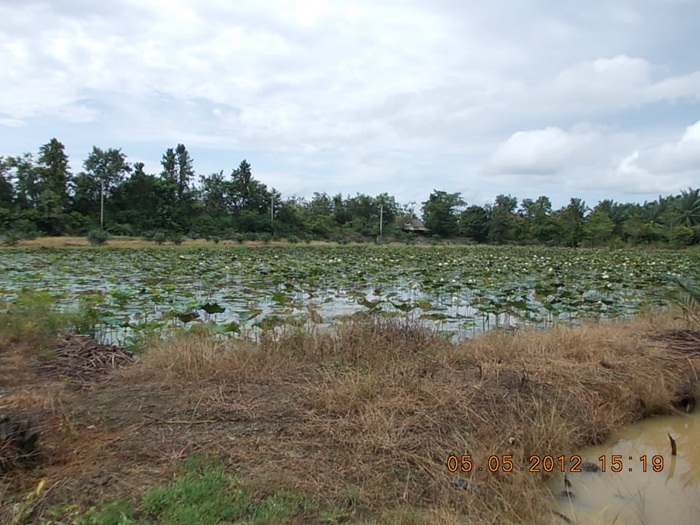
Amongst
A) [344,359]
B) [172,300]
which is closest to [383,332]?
[344,359]

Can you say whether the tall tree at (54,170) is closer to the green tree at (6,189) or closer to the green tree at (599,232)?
the green tree at (6,189)

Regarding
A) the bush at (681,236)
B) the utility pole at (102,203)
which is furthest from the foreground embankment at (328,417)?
the bush at (681,236)

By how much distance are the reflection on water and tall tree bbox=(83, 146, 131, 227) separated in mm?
38965

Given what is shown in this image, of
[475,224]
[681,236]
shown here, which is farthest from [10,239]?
[681,236]

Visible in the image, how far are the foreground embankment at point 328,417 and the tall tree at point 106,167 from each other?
36.1 metres

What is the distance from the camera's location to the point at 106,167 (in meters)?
36.6

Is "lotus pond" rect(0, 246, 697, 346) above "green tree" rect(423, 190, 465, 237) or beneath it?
beneath

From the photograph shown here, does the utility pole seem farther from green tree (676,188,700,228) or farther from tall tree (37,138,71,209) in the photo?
green tree (676,188,700,228)

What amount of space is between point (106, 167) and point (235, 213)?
11553 millimetres

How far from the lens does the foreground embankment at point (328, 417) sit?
7.54ft

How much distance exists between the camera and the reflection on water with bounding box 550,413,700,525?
2709mm

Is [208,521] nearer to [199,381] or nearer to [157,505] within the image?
[157,505]
